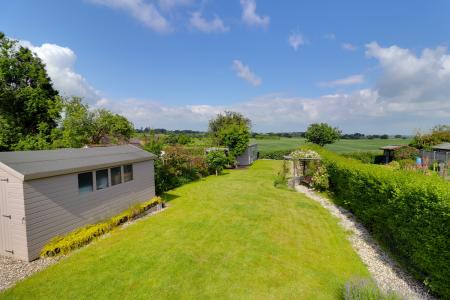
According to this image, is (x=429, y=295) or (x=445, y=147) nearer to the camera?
(x=429, y=295)

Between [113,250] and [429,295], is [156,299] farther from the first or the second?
[429,295]

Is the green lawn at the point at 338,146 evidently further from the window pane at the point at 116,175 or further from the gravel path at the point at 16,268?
the gravel path at the point at 16,268

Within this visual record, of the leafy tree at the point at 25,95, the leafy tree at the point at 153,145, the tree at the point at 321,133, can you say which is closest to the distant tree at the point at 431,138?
the tree at the point at 321,133

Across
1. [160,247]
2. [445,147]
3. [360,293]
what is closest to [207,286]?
[160,247]

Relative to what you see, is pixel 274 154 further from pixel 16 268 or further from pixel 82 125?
pixel 16 268

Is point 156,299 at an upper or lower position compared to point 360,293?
lower

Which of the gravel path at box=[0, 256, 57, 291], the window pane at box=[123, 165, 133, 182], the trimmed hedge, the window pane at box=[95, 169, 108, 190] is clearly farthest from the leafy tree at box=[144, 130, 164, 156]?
the gravel path at box=[0, 256, 57, 291]
